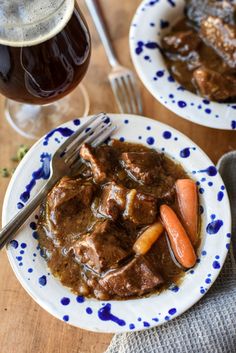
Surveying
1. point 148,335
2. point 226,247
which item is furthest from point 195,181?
point 148,335

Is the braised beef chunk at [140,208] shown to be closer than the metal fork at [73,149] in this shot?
Yes

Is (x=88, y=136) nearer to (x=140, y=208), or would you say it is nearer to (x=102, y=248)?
(x=140, y=208)

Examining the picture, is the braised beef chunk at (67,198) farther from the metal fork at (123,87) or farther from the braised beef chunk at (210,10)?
the braised beef chunk at (210,10)

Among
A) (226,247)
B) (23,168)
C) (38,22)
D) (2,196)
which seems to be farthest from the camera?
(2,196)

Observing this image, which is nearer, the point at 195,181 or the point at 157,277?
the point at 157,277

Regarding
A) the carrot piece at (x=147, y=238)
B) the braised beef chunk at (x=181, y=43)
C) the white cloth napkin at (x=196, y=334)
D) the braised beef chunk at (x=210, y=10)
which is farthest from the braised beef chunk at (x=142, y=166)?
the braised beef chunk at (x=210, y=10)

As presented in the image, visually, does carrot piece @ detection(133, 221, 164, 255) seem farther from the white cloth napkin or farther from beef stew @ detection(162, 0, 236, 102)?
beef stew @ detection(162, 0, 236, 102)

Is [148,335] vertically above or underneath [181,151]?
underneath

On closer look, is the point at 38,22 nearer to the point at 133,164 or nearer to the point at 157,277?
the point at 133,164
